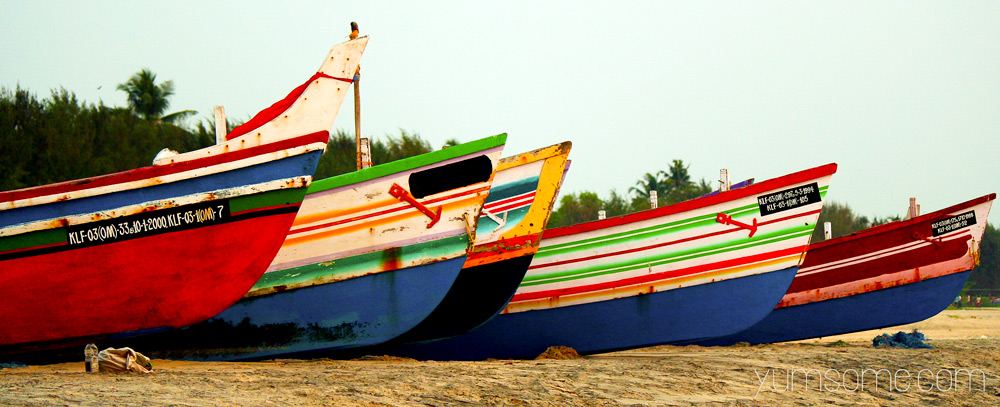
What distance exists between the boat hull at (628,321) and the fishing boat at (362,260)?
2.52 m

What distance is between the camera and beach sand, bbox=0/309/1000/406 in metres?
5.38

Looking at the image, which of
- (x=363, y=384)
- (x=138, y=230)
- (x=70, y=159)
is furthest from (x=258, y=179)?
(x=70, y=159)

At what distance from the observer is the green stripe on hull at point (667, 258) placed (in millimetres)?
10719

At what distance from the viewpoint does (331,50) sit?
8.15 metres

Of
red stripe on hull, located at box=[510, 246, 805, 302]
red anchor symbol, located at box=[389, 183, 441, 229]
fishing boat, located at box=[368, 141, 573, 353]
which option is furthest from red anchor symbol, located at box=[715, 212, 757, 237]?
red anchor symbol, located at box=[389, 183, 441, 229]

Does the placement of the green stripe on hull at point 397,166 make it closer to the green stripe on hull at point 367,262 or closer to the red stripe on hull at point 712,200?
the green stripe on hull at point 367,262

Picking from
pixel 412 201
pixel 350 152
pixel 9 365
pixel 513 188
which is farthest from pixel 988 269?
pixel 9 365

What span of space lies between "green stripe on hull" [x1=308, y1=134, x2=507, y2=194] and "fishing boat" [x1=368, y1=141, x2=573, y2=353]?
2.78 ft

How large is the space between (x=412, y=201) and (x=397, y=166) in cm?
34

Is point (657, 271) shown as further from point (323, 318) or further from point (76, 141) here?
point (76, 141)

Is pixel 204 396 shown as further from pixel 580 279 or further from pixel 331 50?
pixel 580 279

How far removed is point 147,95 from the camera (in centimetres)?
3316

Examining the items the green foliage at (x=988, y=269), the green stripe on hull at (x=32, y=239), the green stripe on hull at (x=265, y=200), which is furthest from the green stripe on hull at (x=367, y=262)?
the green foliage at (x=988, y=269)

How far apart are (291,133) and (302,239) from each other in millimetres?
1005
